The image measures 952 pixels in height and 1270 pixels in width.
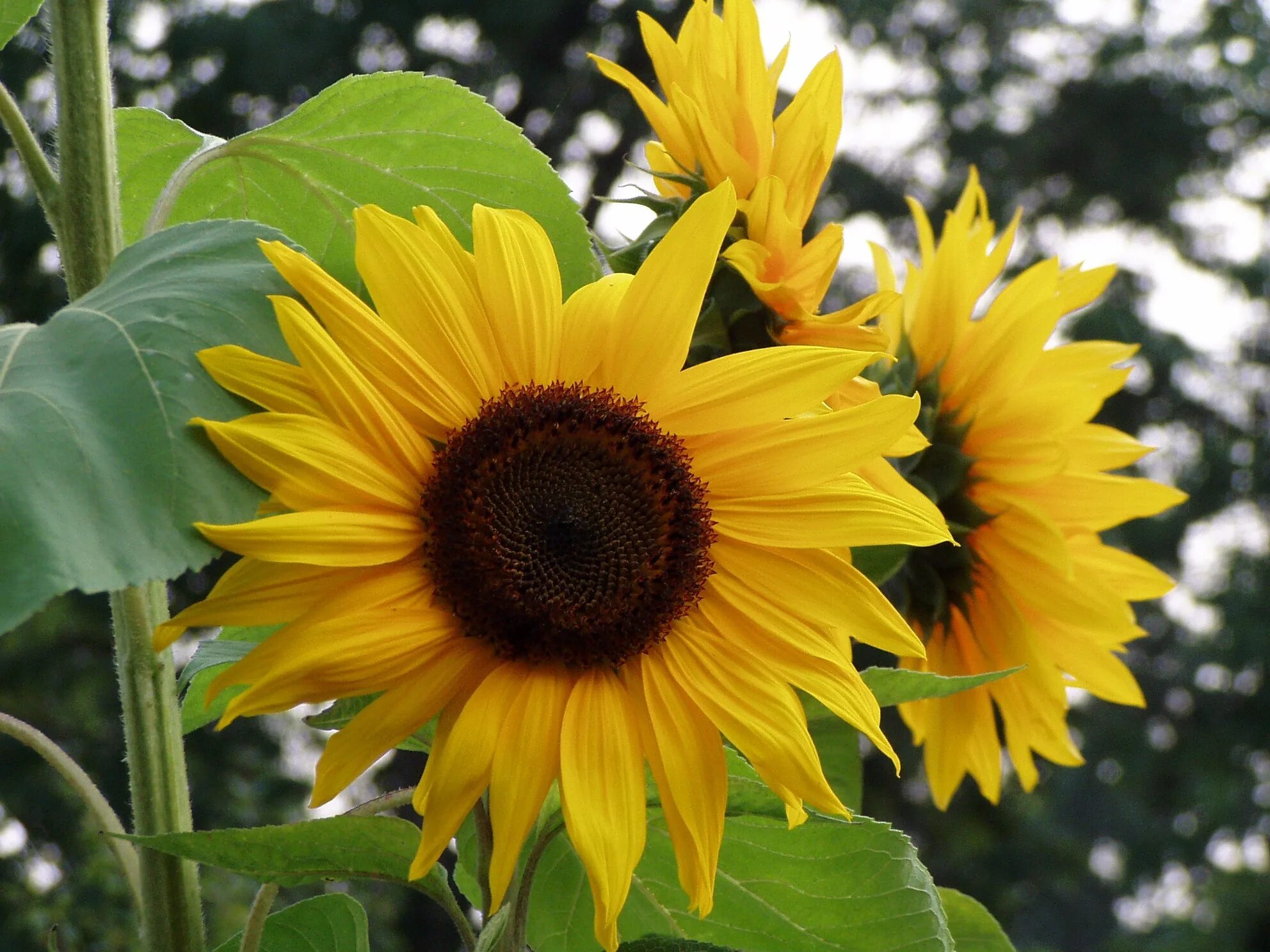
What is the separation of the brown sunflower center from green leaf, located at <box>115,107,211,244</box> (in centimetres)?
25

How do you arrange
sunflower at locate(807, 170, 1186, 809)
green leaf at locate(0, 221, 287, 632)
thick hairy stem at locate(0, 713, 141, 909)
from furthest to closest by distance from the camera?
sunflower at locate(807, 170, 1186, 809), thick hairy stem at locate(0, 713, 141, 909), green leaf at locate(0, 221, 287, 632)

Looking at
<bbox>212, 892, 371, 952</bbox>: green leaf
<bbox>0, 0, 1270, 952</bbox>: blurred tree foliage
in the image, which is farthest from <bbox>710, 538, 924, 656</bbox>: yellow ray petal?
<bbox>0, 0, 1270, 952</bbox>: blurred tree foliage

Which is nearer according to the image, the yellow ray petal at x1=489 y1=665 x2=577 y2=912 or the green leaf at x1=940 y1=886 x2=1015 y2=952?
the yellow ray petal at x1=489 y1=665 x2=577 y2=912

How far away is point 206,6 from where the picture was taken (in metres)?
5.40

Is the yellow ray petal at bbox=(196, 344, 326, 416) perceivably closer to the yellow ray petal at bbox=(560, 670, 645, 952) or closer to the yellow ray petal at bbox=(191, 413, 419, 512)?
the yellow ray petal at bbox=(191, 413, 419, 512)

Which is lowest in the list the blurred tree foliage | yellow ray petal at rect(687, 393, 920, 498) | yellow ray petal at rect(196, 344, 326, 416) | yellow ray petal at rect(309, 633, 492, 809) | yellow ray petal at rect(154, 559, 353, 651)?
the blurred tree foliage

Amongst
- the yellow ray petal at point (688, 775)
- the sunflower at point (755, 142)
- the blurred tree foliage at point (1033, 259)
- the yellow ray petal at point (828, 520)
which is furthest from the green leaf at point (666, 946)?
the blurred tree foliage at point (1033, 259)

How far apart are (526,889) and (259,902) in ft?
0.34

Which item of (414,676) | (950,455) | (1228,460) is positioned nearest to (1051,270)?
(950,455)

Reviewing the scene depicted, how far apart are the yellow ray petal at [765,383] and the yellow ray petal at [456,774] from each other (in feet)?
0.44

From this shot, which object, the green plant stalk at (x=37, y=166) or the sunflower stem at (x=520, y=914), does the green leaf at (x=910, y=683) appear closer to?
the sunflower stem at (x=520, y=914)

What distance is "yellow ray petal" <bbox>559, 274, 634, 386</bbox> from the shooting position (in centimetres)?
50

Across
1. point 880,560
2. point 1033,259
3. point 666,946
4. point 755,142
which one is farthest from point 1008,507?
point 1033,259

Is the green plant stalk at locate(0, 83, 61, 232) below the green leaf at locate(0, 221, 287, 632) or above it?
above
